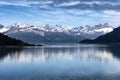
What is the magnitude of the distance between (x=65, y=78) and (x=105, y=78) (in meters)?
7.80

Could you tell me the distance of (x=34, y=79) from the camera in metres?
57.0

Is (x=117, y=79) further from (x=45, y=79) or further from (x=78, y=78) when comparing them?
(x=45, y=79)

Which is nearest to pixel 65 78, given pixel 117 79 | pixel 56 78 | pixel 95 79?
pixel 56 78

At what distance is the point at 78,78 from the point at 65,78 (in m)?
2.52

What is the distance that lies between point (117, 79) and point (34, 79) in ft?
51.4

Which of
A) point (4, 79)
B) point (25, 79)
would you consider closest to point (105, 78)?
point (25, 79)

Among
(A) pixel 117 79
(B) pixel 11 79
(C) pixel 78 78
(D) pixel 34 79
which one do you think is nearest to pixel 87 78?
(C) pixel 78 78

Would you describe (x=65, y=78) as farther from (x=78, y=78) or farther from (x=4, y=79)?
(x=4, y=79)

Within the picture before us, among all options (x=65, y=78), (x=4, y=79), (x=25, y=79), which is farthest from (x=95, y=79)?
(x=4, y=79)

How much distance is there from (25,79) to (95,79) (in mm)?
13288

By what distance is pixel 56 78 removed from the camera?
190 feet

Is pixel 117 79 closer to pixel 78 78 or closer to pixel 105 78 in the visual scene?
pixel 105 78

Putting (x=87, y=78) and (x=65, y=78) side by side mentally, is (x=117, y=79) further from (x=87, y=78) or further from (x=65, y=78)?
(x=65, y=78)

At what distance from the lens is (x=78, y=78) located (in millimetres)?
57750
